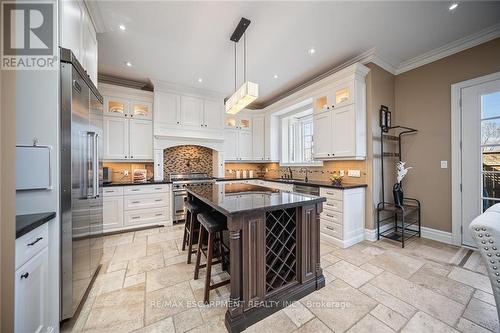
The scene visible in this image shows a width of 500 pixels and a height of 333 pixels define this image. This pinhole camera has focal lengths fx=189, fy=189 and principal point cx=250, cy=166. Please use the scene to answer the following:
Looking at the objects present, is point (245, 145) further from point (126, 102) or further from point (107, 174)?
point (107, 174)

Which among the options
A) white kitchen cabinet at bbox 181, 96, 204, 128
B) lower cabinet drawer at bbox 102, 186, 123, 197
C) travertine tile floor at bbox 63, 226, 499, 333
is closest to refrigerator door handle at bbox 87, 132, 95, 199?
travertine tile floor at bbox 63, 226, 499, 333

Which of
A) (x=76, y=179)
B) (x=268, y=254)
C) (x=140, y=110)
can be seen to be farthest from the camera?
(x=140, y=110)

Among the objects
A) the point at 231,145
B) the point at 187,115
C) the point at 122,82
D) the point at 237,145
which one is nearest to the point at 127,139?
the point at 122,82

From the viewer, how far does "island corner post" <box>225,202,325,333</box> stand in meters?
1.48

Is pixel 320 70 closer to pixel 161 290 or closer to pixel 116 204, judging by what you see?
pixel 161 290

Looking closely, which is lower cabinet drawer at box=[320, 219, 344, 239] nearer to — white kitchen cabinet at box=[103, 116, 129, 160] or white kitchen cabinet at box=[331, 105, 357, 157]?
white kitchen cabinet at box=[331, 105, 357, 157]

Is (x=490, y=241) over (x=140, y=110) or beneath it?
beneath

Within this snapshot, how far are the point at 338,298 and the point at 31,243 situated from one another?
235 centimetres

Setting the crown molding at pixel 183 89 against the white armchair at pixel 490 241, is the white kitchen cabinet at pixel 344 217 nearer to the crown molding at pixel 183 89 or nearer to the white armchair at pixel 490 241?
the white armchair at pixel 490 241

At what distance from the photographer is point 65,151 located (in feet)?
4.66

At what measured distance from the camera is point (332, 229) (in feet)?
10.0

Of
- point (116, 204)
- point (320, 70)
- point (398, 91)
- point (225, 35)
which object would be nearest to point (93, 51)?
point (225, 35)

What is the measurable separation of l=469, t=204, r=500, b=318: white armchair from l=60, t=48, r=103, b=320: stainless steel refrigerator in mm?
2617

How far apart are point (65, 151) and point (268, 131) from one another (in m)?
4.37
